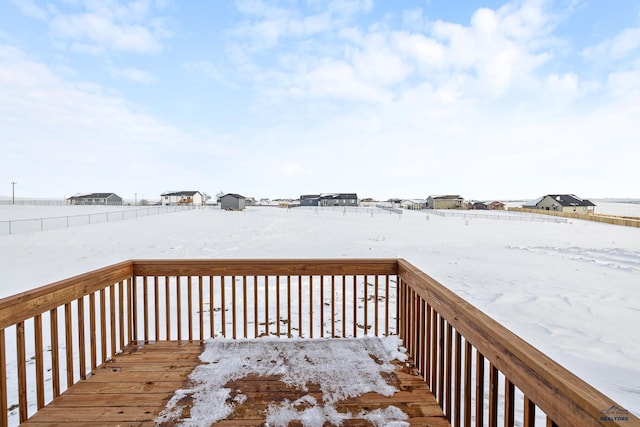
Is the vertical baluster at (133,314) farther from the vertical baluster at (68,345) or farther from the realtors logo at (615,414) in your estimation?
the realtors logo at (615,414)

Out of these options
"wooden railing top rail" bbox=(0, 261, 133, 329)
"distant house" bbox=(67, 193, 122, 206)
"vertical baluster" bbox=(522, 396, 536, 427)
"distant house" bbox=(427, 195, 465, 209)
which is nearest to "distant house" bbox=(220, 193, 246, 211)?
"distant house" bbox=(67, 193, 122, 206)

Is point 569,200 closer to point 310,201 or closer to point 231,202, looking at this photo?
point 310,201

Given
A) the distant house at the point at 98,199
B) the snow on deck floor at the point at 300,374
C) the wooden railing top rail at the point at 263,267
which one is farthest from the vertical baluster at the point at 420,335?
the distant house at the point at 98,199

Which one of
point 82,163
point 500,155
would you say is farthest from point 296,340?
point 82,163

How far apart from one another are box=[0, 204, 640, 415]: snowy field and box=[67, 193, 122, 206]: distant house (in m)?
55.7

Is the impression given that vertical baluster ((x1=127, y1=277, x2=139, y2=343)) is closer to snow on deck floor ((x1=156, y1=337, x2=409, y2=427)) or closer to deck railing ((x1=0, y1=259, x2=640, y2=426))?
deck railing ((x1=0, y1=259, x2=640, y2=426))

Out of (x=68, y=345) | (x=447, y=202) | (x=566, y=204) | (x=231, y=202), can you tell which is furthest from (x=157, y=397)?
(x=447, y=202)

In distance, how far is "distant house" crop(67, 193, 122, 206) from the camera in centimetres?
6042

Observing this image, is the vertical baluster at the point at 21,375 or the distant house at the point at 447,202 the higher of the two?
the distant house at the point at 447,202

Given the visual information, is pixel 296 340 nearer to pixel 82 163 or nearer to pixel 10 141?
pixel 10 141

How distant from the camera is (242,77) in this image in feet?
A: 57.1

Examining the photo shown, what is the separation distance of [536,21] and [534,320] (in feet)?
33.0

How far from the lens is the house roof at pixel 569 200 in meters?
47.0

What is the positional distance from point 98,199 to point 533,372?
7811 centimetres
